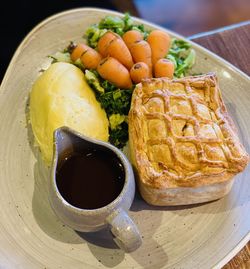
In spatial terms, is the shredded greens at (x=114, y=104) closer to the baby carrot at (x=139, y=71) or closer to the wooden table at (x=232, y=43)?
the baby carrot at (x=139, y=71)

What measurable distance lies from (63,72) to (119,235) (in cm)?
92

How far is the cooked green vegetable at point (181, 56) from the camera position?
2.08 m

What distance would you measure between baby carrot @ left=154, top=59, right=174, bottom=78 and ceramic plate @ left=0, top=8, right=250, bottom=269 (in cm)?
32

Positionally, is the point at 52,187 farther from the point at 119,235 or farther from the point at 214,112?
the point at 214,112

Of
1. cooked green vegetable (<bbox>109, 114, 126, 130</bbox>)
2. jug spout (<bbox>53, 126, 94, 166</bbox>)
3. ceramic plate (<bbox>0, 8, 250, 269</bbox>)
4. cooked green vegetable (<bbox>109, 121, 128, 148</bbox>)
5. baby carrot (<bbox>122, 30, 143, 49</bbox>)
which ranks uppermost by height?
baby carrot (<bbox>122, 30, 143, 49</bbox>)

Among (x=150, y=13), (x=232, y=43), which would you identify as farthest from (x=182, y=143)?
(x=150, y=13)

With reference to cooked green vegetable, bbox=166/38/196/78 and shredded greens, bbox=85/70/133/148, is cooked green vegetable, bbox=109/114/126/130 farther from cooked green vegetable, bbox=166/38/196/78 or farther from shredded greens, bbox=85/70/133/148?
cooked green vegetable, bbox=166/38/196/78

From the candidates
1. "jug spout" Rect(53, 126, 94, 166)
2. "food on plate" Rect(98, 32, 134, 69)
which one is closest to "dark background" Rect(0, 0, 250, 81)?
"food on plate" Rect(98, 32, 134, 69)

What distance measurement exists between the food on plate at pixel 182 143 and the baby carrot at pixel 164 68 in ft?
0.48

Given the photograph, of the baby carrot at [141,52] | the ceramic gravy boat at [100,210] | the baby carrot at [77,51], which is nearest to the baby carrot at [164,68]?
the baby carrot at [141,52]

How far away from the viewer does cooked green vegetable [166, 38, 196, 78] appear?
2.08m

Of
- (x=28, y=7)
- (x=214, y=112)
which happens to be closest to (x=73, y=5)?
(x=28, y=7)

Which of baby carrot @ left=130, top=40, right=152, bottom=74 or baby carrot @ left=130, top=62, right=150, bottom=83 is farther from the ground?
baby carrot @ left=130, top=40, right=152, bottom=74

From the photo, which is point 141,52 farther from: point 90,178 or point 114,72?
point 90,178
